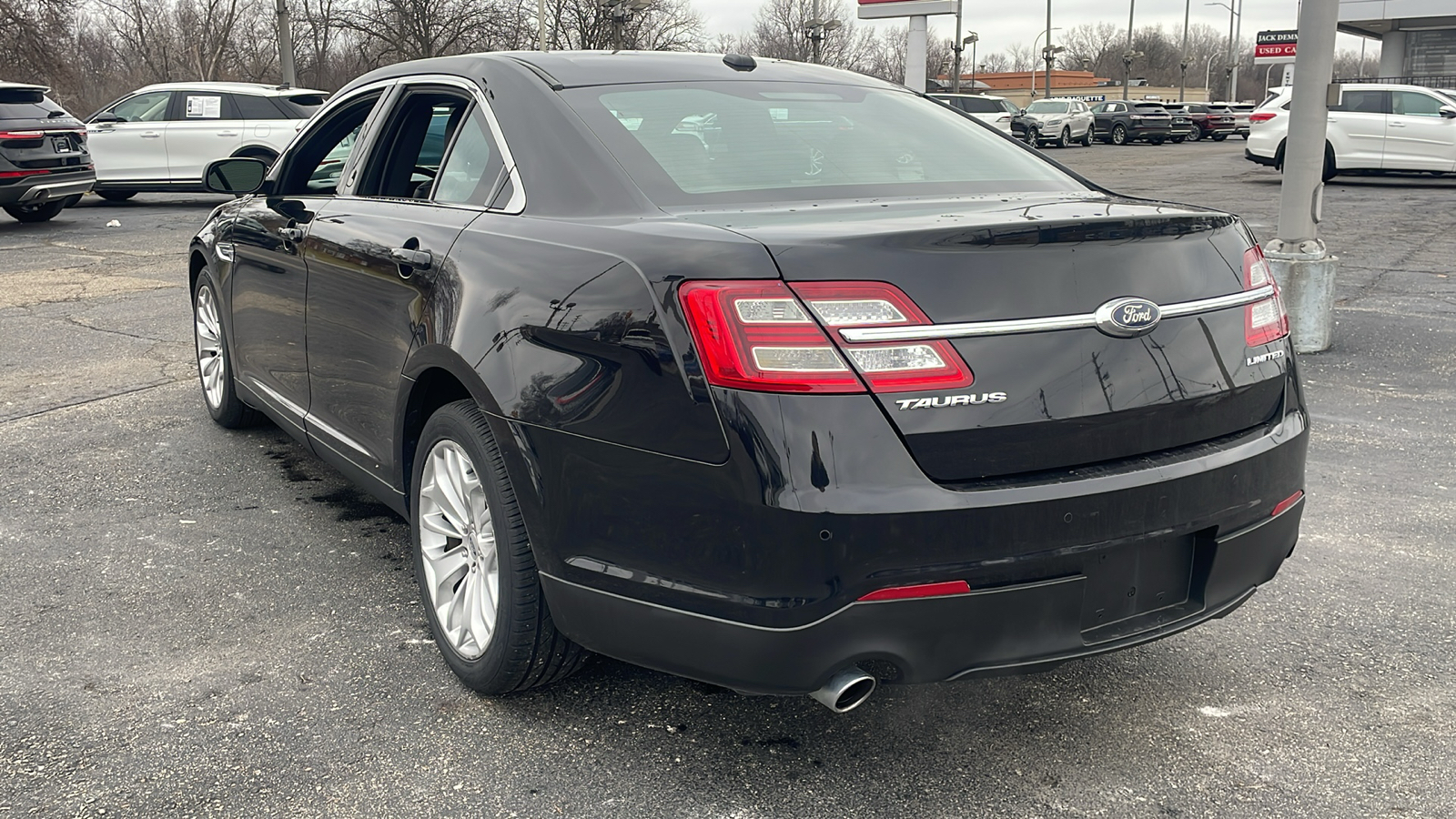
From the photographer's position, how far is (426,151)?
11.9 ft

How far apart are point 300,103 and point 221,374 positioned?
1422cm

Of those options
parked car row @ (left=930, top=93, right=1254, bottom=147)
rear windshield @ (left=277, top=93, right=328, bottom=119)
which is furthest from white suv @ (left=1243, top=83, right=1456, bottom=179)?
rear windshield @ (left=277, top=93, right=328, bottom=119)

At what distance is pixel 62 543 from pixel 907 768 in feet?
9.72

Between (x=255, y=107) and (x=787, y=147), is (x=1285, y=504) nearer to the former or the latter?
(x=787, y=147)

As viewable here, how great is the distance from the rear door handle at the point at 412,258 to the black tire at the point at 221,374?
2.10 metres

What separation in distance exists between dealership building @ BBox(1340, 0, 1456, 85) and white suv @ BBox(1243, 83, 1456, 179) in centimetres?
1690

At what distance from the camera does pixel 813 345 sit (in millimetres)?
2189

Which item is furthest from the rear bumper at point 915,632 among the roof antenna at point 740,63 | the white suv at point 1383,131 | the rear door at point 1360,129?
the rear door at point 1360,129

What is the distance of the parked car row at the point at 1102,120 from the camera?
118 ft

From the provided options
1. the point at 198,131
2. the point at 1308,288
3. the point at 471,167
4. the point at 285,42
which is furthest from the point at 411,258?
the point at 285,42

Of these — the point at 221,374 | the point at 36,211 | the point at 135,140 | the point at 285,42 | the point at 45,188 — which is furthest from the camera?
the point at 285,42

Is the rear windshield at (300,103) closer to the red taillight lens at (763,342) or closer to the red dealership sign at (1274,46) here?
the red taillight lens at (763,342)

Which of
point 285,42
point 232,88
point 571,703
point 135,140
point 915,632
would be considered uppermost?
point 285,42

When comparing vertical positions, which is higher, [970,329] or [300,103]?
[300,103]
